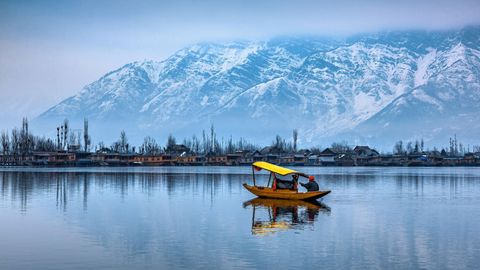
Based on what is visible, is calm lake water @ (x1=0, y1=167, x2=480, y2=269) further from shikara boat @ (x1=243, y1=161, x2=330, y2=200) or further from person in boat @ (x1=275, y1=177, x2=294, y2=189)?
person in boat @ (x1=275, y1=177, x2=294, y2=189)

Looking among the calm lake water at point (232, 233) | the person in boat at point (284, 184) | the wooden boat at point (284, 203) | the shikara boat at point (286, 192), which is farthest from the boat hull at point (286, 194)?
the person in boat at point (284, 184)

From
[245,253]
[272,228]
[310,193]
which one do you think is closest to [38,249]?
[245,253]

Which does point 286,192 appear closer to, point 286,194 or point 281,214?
point 286,194

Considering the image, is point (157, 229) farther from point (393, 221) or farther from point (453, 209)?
point (453, 209)

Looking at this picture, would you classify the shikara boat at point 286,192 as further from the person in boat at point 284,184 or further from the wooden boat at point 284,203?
the wooden boat at point 284,203

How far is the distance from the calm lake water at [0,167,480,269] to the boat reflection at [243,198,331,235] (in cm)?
7

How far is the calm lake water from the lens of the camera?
3531 centimetres

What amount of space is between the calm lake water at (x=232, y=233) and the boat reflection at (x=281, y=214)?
0.07 metres

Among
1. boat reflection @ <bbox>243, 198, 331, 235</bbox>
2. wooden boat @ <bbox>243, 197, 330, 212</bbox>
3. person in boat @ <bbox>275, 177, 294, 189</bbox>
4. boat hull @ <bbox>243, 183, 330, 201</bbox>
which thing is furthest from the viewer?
person in boat @ <bbox>275, 177, 294, 189</bbox>

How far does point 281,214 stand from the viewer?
184 ft

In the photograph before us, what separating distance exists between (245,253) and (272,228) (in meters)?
9.93

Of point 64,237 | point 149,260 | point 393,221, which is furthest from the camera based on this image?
point 393,221

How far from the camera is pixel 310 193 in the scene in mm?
67750

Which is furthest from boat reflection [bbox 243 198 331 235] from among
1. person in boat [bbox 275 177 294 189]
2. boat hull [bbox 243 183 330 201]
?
person in boat [bbox 275 177 294 189]
